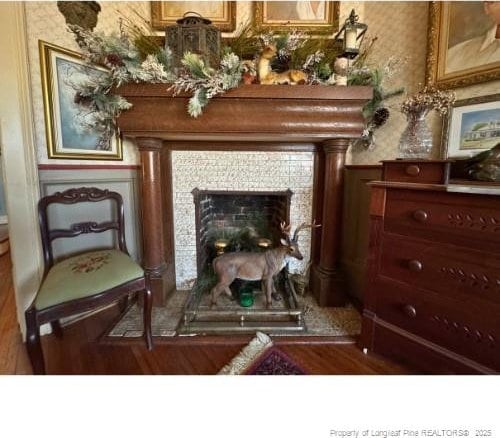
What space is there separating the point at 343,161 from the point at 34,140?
2049 millimetres

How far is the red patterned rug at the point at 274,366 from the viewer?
129 centimetres

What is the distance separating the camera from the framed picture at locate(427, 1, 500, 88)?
49.9 inches

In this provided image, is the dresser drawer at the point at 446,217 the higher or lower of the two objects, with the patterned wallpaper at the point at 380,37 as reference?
lower

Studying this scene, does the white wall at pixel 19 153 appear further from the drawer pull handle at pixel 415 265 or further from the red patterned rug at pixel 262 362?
the drawer pull handle at pixel 415 265

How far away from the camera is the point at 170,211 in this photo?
6.75 ft

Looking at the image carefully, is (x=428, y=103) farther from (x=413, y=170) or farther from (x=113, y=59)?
(x=113, y=59)

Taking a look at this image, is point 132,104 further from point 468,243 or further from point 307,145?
point 468,243

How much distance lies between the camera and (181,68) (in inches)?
57.5

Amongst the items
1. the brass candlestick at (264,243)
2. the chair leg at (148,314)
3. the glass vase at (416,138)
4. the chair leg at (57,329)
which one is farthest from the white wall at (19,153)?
the glass vase at (416,138)

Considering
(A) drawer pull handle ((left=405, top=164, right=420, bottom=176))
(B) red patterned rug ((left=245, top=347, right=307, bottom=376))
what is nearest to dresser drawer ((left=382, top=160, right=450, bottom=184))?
(A) drawer pull handle ((left=405, top=164, right=420, bottom=176))

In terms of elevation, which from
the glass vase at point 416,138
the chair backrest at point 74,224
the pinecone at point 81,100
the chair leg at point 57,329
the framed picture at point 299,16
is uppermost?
the framed picture at point 299,16

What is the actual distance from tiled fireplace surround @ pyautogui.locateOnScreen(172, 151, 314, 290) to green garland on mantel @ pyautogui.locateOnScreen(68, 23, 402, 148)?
1.79 feet

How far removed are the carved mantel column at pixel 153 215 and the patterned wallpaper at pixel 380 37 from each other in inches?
9.5

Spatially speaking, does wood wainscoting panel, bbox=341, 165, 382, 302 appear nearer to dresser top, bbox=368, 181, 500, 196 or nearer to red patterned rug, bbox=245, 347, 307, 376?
dresser top, bbox=368, 181, 500, 196
